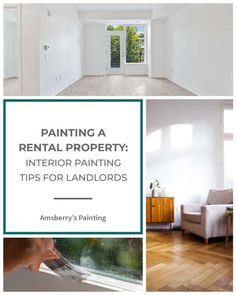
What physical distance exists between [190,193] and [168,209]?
0.55 feet

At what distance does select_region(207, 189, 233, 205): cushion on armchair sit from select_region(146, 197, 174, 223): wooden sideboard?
0.24 m

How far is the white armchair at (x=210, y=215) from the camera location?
228 cm

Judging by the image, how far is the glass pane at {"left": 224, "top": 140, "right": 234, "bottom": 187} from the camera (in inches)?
88.7

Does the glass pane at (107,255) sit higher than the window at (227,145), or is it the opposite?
the window at (227,145)

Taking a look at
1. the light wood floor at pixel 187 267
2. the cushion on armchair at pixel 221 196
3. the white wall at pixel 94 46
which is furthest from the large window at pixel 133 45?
the white wall at pixel 94 46

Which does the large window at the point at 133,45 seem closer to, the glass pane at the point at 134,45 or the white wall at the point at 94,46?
the glass pane at the point at 134,45

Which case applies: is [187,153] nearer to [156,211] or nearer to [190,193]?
[190,193]

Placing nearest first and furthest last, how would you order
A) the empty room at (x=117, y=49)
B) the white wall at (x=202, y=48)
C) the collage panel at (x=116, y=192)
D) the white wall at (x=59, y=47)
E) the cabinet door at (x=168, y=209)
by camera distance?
the collage panel at (x=116, y=192) → the cabinet door at (x=168, y=209) → the empty room at (x=117, y=49) → the white wall at (x=202, y=48) → the white wall at (x=59, y=47)

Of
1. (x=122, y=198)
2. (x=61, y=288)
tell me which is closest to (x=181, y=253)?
(x=122, y=198)

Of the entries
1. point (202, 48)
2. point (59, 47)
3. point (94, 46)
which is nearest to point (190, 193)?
point (202, 48)

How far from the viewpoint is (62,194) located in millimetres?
2240

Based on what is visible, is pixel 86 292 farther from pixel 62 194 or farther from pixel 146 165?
pixel 146 165

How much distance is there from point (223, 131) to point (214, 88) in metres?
1.16

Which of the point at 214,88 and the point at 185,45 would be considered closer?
the point at 214,88
